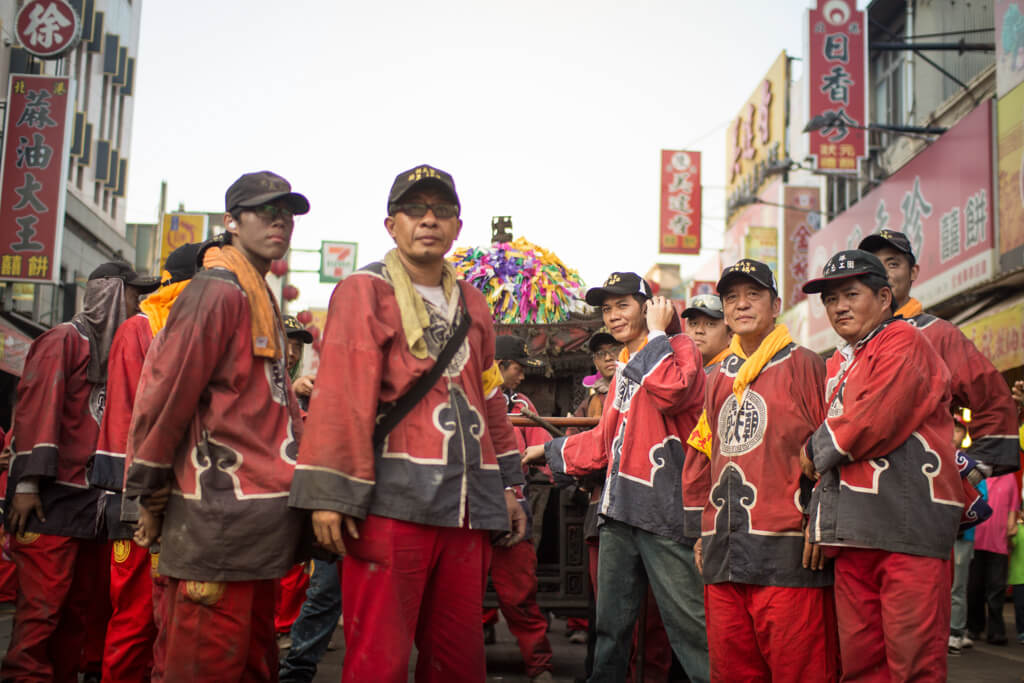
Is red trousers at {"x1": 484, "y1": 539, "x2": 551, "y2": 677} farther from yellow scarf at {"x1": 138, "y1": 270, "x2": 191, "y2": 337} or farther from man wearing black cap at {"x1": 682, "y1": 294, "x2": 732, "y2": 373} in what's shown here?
yellow scarf at {"x1": 138, "y1": 270, "x2": 191, "y2": 337}

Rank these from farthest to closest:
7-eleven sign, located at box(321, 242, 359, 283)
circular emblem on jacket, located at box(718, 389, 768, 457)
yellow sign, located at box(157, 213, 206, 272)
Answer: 7-eleven sign, located at box(321, 242, 359, 283) → yellow sign, located at box(157, 213, 206, 272) → circular emblem on jacket, located at box(718, 389, 768, 457)

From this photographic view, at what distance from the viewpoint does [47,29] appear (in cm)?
1520

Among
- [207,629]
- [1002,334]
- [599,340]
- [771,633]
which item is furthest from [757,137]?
[207,629]

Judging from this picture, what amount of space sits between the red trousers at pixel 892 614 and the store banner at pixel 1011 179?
8.85 metres

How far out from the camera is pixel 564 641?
29.5 ft

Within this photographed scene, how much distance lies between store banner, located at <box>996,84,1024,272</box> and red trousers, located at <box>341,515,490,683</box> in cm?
1024

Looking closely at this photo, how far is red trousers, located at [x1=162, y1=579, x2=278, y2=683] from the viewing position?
139 inches

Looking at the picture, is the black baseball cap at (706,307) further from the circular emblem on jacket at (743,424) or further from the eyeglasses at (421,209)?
the eyeglasses at (421,209)

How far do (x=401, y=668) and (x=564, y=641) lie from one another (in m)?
5.73

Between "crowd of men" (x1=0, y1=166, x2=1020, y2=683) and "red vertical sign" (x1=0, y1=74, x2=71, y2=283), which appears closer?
"crowd of men" (x1=0, y1=166, x2=1020, y2=683)

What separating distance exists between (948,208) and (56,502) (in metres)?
12.3

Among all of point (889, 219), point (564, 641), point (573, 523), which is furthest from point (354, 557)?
point (889, 219)

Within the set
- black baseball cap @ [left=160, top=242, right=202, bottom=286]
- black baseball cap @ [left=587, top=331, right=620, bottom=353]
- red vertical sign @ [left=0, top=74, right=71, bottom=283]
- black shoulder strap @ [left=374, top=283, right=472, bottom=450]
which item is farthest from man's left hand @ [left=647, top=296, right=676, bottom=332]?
red vertical sign @ [left=0, top=74, right=71, bottom=283]

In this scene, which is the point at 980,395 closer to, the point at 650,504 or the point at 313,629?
the point at 650,504
